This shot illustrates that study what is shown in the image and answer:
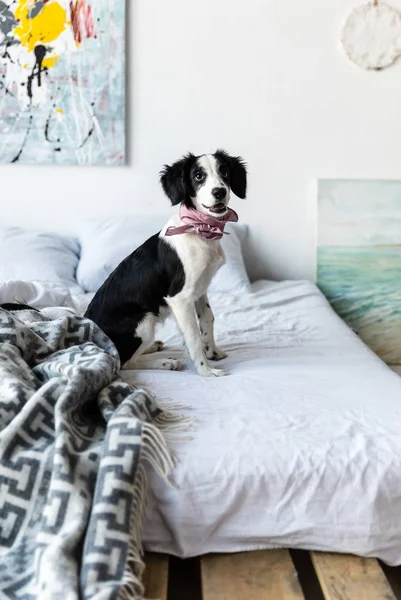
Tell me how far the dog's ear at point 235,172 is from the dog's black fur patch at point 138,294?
28 centimetres

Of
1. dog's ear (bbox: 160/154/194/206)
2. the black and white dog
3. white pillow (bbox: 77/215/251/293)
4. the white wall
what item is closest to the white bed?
the black and white dog

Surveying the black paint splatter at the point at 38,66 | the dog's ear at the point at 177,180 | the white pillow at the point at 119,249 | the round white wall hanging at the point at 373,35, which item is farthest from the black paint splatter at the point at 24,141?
the round white wall hanging at the point at 373,35

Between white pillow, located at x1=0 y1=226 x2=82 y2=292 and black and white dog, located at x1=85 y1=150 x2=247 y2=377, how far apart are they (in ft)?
2.91

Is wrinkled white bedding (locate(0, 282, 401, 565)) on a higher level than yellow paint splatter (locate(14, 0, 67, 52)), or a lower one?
lower

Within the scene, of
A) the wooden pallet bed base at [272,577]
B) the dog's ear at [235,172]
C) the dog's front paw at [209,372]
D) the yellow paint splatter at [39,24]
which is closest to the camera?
the wooden pallet bed base at [272,577]

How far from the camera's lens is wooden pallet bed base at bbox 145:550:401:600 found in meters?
1.07

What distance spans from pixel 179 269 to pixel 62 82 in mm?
1569

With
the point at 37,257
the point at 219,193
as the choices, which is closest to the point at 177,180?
the point at 219,193

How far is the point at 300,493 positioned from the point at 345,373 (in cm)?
61

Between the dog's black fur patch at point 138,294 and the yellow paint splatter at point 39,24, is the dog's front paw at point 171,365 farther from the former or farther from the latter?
the yellow paint splatter at point 39,24

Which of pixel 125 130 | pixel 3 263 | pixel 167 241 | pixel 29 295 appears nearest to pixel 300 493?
pixel 167 241

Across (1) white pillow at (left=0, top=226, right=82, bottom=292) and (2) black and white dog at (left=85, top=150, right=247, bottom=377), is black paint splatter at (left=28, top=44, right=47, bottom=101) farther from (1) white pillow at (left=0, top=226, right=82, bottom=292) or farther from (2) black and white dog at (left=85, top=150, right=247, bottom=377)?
(2) black and white dog at (left=85, top=150, right=247, bottom=377)

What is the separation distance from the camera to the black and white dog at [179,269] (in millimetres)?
1794

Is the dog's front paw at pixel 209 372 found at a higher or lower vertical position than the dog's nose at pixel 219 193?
lower
